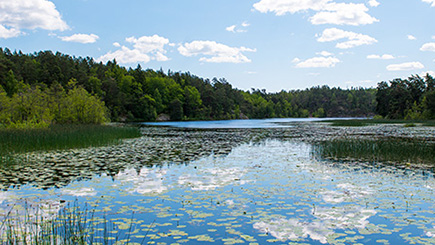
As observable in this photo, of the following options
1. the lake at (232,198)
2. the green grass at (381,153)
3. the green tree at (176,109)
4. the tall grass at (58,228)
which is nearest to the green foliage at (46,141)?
the lake at (232,198)

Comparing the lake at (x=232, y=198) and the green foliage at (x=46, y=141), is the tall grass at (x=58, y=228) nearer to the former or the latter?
the lake at (x=232, y=198)

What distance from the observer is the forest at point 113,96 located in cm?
4200

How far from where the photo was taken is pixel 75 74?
9912 centimetres

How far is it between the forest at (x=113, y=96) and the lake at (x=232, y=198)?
27.6 metres

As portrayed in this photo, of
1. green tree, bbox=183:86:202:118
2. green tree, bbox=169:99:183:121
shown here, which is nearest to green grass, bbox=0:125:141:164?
green tree, bbox=169:99:183:121

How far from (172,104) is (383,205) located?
117478 millimetres

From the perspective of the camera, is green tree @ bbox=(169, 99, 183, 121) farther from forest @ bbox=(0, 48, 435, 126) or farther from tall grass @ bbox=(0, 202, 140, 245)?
tall grass @ bbox=(0, 202, 140, 245)

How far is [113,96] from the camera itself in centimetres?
10675

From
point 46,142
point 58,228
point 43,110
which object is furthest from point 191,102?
point 58,228

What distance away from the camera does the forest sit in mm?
42000

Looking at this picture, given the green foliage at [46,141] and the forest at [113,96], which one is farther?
the forest at [113,96]

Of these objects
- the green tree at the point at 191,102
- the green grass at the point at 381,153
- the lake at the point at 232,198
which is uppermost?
the green tree at the point at 191,102

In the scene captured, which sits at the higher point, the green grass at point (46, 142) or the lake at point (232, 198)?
the green grass at point (46, 142)

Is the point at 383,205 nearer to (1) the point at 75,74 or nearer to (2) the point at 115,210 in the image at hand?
(2) the point at 115,210
